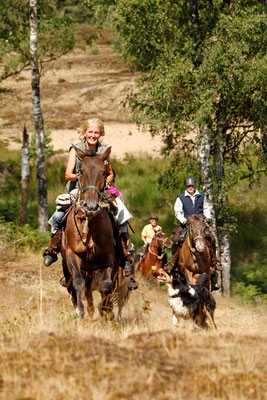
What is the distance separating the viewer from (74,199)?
961 centimetres

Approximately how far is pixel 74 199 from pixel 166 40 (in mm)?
10682

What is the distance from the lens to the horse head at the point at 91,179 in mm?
8094

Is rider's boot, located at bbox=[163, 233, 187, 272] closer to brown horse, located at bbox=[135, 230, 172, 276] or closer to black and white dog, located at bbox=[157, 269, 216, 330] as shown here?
black and white dog, located at bbox=[157, 269, 216, 330]

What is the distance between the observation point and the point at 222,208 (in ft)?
66.0

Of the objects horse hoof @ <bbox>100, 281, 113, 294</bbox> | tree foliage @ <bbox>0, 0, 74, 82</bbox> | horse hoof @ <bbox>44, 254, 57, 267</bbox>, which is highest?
tree foliage @ <bbox>0, 0, 74, 82</bbox>

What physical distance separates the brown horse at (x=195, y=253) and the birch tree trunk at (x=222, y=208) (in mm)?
6386

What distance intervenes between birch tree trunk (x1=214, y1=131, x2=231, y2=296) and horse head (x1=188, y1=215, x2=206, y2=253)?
6939 millimetres

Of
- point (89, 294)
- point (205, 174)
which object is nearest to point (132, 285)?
point (89, 294)

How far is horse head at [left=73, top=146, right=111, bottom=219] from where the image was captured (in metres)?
8.09

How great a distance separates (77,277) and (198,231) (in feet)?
12.3

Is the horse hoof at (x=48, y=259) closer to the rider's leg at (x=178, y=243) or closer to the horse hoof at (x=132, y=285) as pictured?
the horse hoof at (x=132, y=285)

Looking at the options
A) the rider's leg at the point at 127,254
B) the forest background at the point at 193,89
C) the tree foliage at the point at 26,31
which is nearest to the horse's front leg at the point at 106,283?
the rider's leg at the point at 127,254

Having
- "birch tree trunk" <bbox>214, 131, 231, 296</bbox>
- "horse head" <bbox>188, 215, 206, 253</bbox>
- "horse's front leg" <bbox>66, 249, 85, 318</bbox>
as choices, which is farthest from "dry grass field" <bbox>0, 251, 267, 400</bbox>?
"birch tree trunk" <bbox>214, 131, 231, 296</bbox>

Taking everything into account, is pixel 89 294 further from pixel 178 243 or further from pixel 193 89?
pixel 193 89
